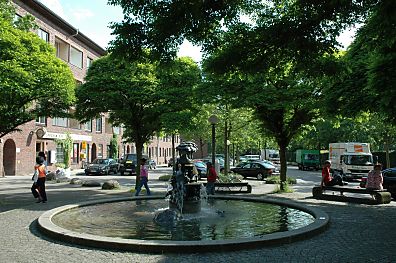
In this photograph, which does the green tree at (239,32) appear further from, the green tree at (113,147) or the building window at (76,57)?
the green tree at (113,147)

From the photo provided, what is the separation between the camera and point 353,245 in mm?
7836

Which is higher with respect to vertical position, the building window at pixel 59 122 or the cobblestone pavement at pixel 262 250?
the building window at pixel 59 122

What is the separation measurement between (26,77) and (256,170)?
21.8 m

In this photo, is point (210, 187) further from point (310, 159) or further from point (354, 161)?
point (310, 159)

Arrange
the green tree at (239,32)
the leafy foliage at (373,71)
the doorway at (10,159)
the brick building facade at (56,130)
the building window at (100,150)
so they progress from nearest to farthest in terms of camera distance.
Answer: the leafy foliage at (373,71) < the green tree at (239,32) < the doorway at (10,159) < the brick building facade at (56,130) < the building window at (100,150)

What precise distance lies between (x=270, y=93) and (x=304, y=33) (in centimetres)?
1080

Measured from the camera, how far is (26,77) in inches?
550

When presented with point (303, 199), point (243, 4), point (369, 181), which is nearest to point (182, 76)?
point (303, 199)

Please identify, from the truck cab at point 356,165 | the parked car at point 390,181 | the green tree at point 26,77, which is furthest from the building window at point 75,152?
the parked car at point 390,181

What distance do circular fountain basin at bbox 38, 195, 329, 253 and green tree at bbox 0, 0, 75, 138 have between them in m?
4.68

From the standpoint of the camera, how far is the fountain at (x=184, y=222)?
7406 mm

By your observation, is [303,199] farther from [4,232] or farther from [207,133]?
[207,133]

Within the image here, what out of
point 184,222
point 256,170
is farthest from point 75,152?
point 184,222


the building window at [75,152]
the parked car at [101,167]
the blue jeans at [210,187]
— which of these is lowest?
the blue jeans at [210,187]
